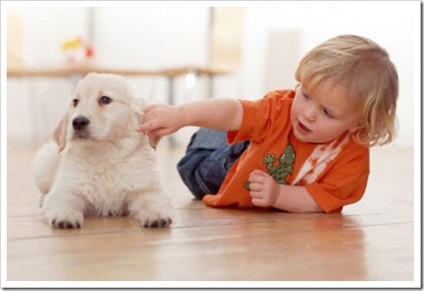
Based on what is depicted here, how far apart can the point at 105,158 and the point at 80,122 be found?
0.45ft

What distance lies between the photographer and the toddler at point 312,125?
5.64 feet

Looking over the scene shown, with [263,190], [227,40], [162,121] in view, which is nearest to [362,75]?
[263,190]

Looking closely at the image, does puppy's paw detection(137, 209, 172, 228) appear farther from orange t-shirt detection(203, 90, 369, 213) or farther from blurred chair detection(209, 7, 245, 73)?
blurred chair detection(209, 7, 245, 73)

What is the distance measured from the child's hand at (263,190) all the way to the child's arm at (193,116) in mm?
146

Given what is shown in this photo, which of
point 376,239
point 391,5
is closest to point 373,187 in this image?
point 376,239

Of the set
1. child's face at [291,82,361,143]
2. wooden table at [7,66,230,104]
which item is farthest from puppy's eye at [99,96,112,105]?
wooden table at [7,66,230,104]

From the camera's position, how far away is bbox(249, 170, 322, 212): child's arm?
1800 millimetres

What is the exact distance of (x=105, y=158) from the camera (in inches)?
66.7

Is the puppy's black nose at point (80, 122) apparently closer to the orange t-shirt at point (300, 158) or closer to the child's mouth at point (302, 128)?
the orange t-shirt at point (300, 158)

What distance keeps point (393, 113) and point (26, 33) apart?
5313mm

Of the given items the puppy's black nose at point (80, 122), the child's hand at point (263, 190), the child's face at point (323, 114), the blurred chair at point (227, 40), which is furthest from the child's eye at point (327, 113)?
the blurred chair at point (227, 40)

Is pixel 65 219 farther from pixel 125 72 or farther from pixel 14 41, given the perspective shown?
pixel 14 41

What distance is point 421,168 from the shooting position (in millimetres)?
1826

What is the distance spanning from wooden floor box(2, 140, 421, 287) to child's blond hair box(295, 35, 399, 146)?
0.84 ft
